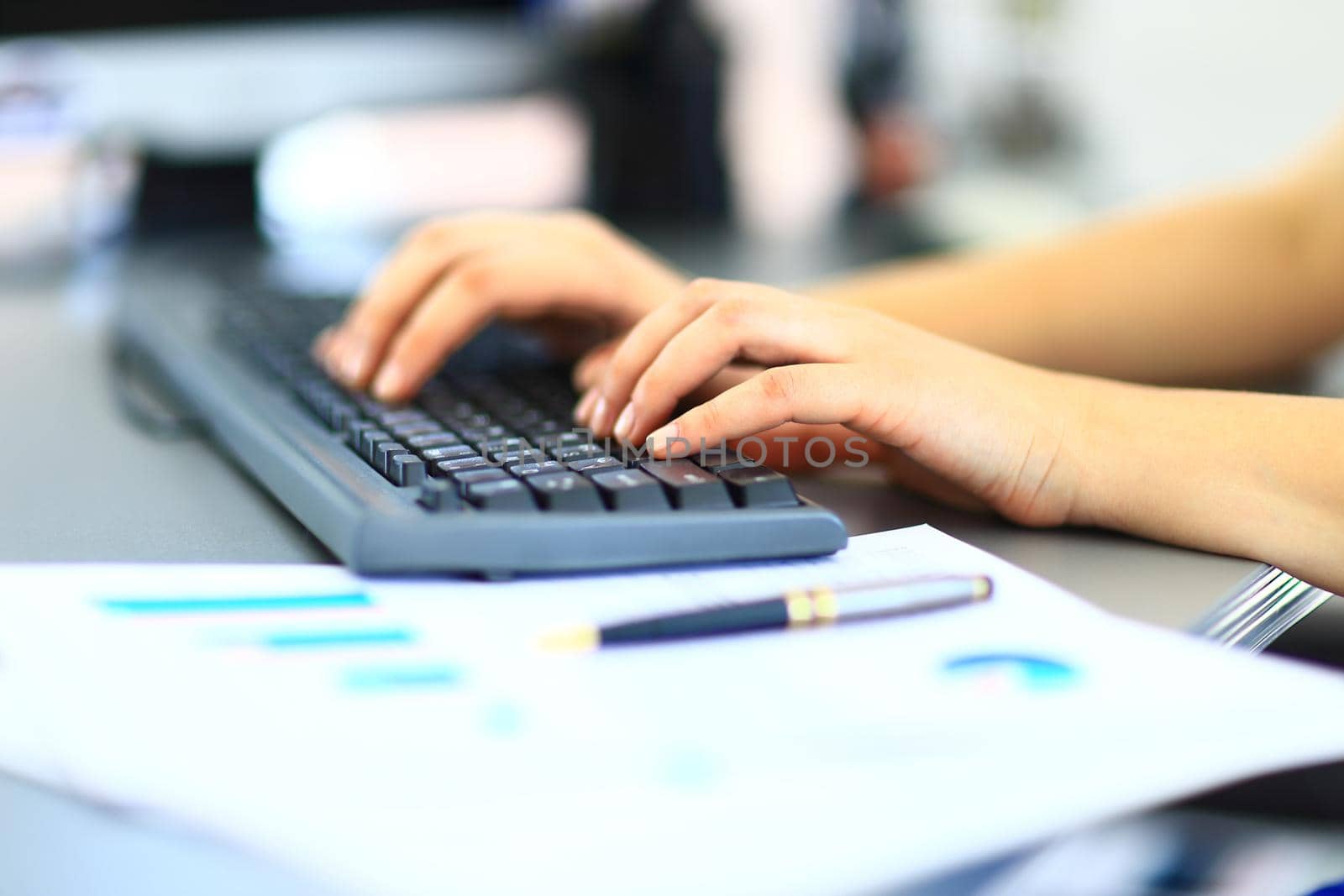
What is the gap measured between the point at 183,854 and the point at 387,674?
0.31 feet

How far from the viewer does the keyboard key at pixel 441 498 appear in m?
0.43

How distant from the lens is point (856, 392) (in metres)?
0.47

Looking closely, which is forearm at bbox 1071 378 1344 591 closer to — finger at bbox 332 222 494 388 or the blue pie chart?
the blue pie chart

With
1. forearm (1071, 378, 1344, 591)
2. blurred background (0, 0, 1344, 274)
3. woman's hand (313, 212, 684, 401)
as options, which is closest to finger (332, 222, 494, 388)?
woman's hand (313, 212, 684, 401)

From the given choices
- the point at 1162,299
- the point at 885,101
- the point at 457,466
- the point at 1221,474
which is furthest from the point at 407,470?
the point at 885,101

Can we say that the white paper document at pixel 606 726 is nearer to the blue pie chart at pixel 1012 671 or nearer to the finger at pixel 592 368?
the blue pie chart at pixel 1012 671

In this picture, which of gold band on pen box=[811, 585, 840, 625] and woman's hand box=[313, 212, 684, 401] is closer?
gold band on pen box=[811, 585, 840, 625]

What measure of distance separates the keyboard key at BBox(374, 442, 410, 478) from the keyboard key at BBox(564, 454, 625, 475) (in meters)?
0.06

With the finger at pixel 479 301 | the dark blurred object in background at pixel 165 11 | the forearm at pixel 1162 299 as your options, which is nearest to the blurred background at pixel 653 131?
the dark blurred object in background at pixel 165 11

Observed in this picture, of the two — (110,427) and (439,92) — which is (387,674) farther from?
(439,92)

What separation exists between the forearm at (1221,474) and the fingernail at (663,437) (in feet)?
0.48

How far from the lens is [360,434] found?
19.9 inches

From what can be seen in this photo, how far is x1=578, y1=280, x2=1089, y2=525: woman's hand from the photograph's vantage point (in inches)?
18.8

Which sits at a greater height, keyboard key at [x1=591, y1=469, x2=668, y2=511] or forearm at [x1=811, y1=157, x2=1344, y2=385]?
forearm at [x1=811, y1=157, x2=1344, y2=385]
